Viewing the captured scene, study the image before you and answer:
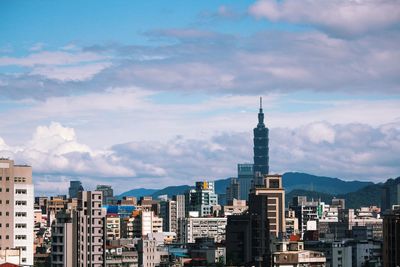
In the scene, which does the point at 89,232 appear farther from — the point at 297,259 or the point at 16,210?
the point at 297,259

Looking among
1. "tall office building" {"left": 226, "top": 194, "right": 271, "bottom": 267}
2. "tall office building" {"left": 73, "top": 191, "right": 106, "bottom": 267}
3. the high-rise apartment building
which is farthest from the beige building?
"tall office building" {"left": 226, "top": 194, "right": 271, "bottom": 267}

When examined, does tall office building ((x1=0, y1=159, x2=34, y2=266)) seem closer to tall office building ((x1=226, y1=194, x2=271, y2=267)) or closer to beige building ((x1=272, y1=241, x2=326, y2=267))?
beige building ((x1=272, y1=241, x2=326, y2=267))

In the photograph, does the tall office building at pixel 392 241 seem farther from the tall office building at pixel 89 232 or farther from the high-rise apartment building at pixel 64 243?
the high-rise apartment building at pixel 64 243

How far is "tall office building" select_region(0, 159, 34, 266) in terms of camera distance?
137125mm

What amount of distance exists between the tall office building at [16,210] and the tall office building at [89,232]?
697cm

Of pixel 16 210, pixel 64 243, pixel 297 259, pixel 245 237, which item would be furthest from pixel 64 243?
pixel 245 237

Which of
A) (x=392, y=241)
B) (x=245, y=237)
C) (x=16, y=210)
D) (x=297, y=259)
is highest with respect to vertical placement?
(x=16, y=210)

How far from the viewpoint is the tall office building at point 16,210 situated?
450ft

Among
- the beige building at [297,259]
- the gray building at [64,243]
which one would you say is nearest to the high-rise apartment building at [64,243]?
the gray building at [64,243]

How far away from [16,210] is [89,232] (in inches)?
386

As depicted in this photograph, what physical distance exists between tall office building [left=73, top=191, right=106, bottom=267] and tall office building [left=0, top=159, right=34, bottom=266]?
6.97 metres

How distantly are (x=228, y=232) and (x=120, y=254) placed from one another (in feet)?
59.6

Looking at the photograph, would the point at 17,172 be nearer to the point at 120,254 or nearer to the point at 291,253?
the point at 291,253

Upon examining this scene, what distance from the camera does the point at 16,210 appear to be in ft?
452
